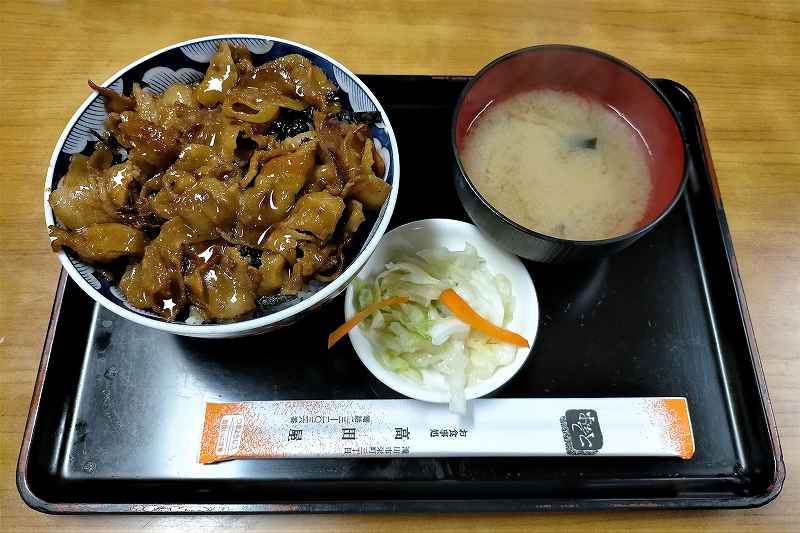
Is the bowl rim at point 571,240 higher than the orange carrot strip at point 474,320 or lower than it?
higher

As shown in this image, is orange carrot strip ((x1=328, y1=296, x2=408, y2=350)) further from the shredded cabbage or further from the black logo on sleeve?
the black logo on sleeve

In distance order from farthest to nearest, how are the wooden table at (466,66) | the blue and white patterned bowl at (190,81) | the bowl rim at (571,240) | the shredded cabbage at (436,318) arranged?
the wooden table at (466,66), the shredded cabbage at (436,318), the bowl rim at (571,240), the blue and white patterned bowl at (190,81)

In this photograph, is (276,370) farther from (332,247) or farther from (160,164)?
(160,164)

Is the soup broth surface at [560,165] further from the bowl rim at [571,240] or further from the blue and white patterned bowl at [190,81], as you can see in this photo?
the blue and white patterned bowl at [190,81]

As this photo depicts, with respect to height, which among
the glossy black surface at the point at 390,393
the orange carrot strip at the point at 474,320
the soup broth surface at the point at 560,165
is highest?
the soup broth surface at the point at 560,165

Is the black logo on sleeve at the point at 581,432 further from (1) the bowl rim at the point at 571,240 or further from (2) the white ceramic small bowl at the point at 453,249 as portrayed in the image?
(1) the bowl rim at the point at 571,240

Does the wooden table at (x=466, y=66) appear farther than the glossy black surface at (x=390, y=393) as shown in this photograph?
Yes

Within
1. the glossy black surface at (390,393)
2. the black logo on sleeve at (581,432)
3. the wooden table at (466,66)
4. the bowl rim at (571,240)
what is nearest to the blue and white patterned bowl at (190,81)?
the bowl rim at (571,240)

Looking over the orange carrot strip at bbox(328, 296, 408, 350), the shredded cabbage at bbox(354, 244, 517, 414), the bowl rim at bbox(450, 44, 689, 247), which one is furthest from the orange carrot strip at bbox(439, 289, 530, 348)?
the bowl rim at bbox(450, 44, 689, 247)

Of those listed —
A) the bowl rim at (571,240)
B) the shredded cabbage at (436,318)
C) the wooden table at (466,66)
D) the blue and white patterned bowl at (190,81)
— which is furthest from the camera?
the wooden table at (466,66)
